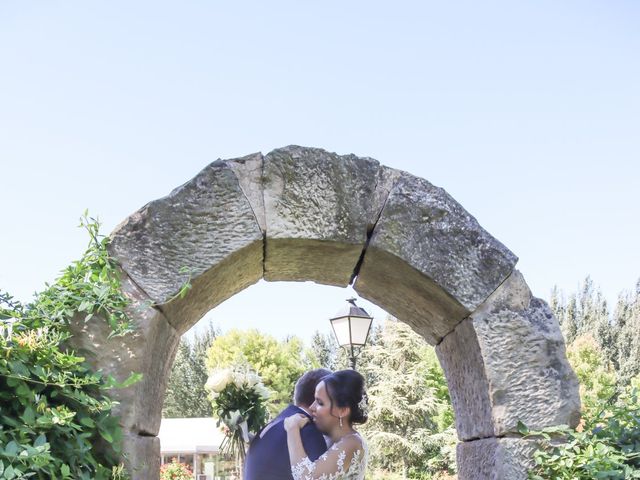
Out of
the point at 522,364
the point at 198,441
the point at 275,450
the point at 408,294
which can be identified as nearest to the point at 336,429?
the point at 275,450

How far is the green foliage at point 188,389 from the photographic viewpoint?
26.8 meters

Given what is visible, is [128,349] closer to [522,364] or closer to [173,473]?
[522,364]

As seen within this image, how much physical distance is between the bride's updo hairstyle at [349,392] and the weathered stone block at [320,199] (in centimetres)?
72

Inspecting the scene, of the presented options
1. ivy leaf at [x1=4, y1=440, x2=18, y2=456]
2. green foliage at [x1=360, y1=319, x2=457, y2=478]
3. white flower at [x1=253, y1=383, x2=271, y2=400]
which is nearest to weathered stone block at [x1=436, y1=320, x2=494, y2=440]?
white flower at [x1=253, y1=383, x2=271, y2=400]

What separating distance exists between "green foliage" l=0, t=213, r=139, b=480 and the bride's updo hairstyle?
1.14 m

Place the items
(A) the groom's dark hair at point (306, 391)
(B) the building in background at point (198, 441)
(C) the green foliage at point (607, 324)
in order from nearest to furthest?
(A) the groom's dark hair at point (306, 391) → (B) the building in background at point (198, 441) → (C) the green foliage at point (607, 324)

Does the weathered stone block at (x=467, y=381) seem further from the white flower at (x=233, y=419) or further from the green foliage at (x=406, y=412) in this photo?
the green foliage at (x=406, y=412)

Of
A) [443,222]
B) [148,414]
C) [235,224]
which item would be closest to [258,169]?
[235,224]

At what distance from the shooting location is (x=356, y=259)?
3.24 m

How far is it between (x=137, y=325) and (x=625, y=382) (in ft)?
63.4

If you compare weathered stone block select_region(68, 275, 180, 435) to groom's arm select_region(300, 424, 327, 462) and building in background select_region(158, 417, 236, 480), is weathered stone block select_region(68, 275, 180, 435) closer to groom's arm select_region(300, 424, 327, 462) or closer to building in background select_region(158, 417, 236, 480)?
groom's arm select_region(300, 424, 327, 462)

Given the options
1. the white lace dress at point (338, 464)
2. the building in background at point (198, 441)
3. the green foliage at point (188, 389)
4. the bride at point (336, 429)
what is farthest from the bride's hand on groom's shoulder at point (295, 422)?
the green foliage at point (188, 389)

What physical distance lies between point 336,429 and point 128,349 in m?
1.18

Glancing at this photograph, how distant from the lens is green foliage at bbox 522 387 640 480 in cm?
272
